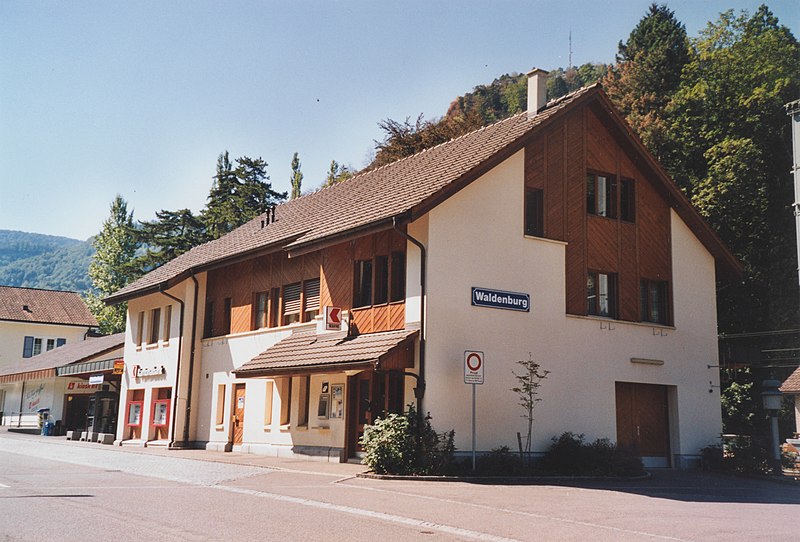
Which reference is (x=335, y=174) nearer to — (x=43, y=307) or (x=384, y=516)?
(x=43, y=307)

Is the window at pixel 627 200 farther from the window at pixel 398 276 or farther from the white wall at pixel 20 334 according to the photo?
the white wall at pixel 20 334

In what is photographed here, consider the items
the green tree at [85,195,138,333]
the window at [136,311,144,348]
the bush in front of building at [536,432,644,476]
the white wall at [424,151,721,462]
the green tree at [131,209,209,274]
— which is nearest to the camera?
the bush in front of building at [536,432,644,476]

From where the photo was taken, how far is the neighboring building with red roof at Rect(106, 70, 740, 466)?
65.7ft

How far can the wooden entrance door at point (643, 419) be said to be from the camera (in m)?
23.6

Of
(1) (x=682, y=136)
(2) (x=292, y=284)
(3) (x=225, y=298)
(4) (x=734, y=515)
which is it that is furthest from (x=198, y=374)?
(1) (x=682, y=136)

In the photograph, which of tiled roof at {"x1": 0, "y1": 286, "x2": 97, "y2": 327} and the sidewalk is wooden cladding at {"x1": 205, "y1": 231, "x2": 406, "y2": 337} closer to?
the sidewalk

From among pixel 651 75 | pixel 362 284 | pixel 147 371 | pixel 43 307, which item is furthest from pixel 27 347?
pixel 362 284

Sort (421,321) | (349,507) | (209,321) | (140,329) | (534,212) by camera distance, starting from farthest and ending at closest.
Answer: (140,329) → (209,321) → (534,212) → (421,321) → (349,507)

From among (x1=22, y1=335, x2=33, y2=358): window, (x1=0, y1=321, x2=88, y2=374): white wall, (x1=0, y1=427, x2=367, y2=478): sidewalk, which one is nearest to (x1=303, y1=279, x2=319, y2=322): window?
(x1=0, y1=427, x2=367, y2=478): sidewalk

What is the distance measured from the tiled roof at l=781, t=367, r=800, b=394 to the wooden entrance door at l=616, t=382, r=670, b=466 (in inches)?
620

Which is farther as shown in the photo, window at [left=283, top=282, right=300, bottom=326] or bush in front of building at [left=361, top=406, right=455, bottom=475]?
window at [left=283, top=282, right=300, bottom=326]

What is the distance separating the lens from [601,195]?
24141mm

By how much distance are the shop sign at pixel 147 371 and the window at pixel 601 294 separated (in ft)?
53.9

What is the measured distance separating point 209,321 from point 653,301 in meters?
15.7
